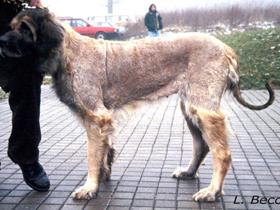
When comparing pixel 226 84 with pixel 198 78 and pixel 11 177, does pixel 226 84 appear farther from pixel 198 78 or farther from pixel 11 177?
pixel 11 177

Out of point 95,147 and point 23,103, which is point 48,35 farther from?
point 95,147

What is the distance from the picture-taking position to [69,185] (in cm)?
520

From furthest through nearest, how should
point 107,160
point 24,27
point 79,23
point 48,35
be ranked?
point 79,23 → point 107,160 → point 48,35 → point 24,27

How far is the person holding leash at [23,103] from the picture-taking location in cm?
473

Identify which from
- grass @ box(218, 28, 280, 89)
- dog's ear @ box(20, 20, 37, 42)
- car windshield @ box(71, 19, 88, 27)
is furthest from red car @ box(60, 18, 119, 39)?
dog's ear @ box(20, 20, 37, 42)

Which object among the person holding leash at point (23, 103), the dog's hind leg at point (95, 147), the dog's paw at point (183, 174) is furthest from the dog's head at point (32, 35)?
the dog's paw at point (183, 174)

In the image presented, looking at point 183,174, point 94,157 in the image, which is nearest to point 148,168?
point 183,174

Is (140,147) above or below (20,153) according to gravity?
below

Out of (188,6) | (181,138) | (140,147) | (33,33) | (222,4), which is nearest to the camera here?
(33,33)

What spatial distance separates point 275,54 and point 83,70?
1265cm

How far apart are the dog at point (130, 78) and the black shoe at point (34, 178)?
1.24ft

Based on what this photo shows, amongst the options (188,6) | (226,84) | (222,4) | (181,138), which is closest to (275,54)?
(181,138)

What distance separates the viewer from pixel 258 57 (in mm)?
16609

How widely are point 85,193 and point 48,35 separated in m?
1.50
